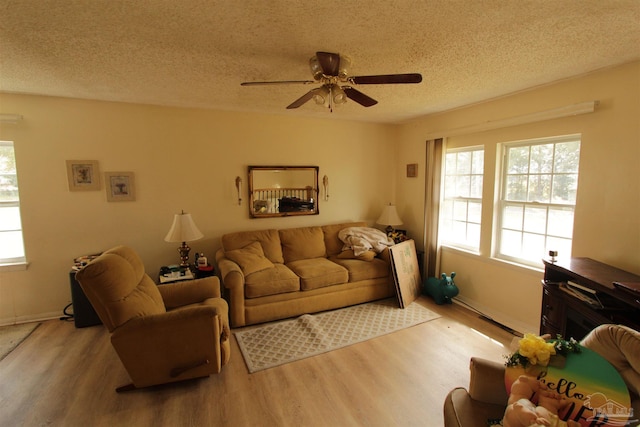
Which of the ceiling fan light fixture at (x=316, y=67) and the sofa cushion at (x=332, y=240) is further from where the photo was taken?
the sofa cushion at (x=332, y=240)

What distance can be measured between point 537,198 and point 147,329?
11.7 feet

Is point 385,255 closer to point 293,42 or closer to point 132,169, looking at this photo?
point 293,42

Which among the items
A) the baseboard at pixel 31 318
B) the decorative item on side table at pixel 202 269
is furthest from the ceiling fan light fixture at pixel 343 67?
the baseboard at pixel 31 318

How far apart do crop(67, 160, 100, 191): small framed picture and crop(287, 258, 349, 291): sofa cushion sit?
2341 millimetres

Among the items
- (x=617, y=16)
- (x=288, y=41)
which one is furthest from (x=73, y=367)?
(x=617, y=16)

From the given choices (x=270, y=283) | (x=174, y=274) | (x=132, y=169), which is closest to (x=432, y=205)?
(x=270, y=283)

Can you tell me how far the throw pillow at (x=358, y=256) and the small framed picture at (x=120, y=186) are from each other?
8.51 feet

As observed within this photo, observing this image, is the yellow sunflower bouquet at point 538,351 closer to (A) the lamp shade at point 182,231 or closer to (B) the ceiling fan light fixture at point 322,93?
(B) the ceiling fan light fixture at point 322,93

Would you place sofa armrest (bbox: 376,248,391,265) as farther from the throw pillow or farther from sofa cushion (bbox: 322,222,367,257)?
sofa cushion (bbox: 322,222,367,257)

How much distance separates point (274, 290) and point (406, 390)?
1.54 m

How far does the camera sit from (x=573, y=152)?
2.62m

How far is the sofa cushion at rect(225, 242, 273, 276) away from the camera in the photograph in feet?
10.5

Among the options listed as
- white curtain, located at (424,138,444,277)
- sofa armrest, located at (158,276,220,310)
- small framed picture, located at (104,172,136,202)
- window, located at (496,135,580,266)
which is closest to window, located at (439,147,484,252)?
white curtain, located at (424,138,444,277)

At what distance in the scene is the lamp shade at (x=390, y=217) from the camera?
4.31 metres
